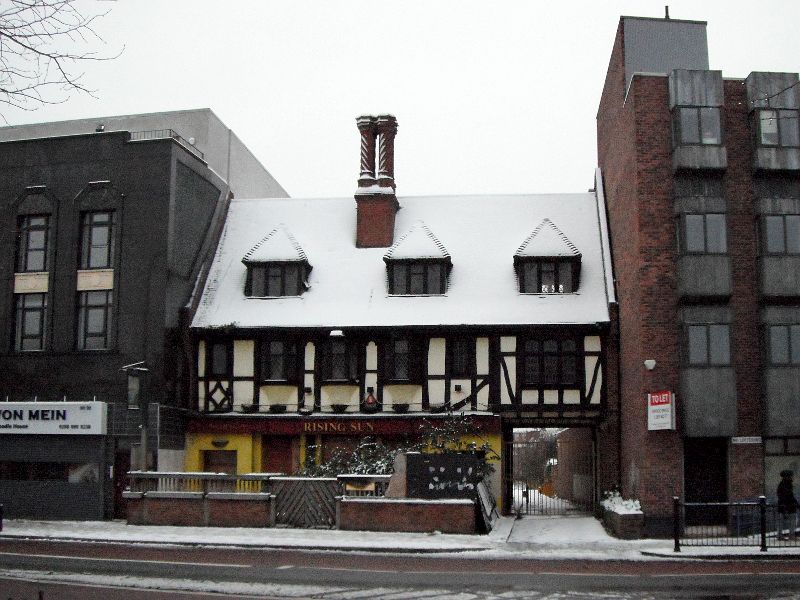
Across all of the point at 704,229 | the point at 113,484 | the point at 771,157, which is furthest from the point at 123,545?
the point at 771,157

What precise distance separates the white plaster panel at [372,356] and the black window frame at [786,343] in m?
11.2

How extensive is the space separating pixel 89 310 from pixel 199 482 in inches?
288

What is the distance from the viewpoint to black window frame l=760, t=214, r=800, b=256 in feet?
81.0

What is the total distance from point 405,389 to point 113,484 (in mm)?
8817

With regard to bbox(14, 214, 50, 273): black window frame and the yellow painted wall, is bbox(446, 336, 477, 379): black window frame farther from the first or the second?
bbox(14, 214, 50, 273): black window frame

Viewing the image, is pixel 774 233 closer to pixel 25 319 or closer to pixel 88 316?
pixel 88 316

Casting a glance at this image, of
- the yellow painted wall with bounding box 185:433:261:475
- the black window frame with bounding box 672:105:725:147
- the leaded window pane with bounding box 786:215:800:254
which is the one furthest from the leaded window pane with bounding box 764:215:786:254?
the yellow painted wall with bounding box 185:433:261:475

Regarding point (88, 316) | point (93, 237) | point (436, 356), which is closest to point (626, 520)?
point (436, 356)

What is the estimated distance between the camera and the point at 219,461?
30.5m

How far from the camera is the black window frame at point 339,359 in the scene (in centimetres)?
3008

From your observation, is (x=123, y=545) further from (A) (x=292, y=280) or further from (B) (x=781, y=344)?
(B) (x=781, y=344)

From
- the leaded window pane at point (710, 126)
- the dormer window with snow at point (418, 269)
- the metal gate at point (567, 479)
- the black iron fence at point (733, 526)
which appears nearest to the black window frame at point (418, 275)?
the dormer window with snow at point (418, 269)

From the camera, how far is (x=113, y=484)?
92.9 ft

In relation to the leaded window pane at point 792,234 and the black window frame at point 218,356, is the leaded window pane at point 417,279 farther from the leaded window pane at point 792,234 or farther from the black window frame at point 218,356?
the leaded window pane at point 792,234
